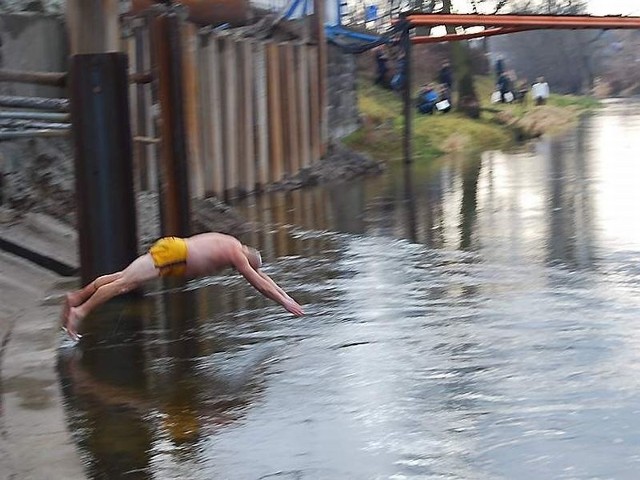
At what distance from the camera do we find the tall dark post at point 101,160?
8.72 metres

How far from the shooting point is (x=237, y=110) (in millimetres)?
17609

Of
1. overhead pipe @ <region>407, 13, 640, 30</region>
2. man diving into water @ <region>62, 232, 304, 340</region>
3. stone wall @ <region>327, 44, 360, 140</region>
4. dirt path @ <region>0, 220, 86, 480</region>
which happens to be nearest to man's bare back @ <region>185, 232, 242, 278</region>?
man diving into water @ <region>62, 232, 304, 340</region>

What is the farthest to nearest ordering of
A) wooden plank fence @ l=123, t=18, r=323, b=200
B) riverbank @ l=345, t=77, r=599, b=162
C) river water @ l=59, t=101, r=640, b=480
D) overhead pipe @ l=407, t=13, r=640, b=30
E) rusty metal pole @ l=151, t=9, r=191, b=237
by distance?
riverbank @ l=345, t=77, r=599, b=162 < overhead pipe @ l=407, t=13, r=640, b=30 < wooden plank fence @ l=123, t=18, r=323, b=200 < rusty metal pole @ l=151, t=9, r=191, b=237 < river water @ l=59, t=101, r=640, b=480

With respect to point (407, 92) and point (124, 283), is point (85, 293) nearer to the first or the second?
point (124, 283)

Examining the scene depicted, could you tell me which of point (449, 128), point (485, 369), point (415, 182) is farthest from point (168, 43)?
point (449, 128)

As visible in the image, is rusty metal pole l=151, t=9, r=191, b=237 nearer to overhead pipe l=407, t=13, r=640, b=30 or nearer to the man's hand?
the man's hand

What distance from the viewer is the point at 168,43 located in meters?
10.0

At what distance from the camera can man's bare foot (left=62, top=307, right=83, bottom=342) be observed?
7.51 metres

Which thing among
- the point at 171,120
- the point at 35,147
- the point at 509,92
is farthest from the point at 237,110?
the point at 509,92

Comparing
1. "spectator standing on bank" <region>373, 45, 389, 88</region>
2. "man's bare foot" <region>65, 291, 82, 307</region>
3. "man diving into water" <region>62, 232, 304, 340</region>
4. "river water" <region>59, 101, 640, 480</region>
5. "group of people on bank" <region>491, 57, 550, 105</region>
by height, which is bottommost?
"river water" <region>59, 101, 640, 480</region>

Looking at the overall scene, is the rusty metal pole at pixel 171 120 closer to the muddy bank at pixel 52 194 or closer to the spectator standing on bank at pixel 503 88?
the muddy bank at pixel 52 194

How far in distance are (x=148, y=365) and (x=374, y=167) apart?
596 inches

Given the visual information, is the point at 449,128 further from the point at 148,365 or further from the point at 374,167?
the point at 148,365

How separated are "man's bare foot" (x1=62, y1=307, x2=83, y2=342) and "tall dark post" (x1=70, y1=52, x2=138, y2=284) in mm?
1180
